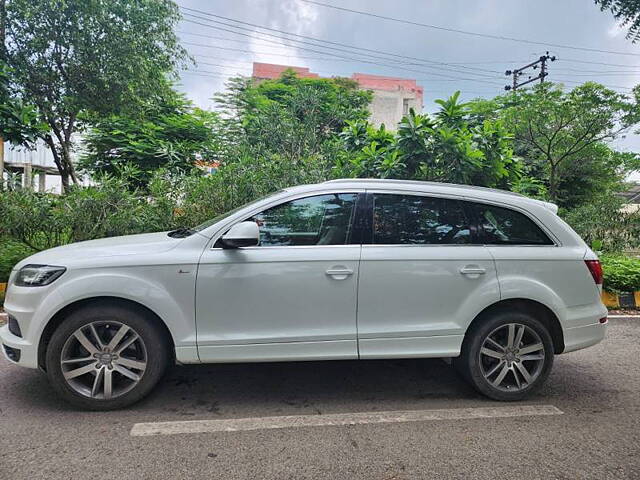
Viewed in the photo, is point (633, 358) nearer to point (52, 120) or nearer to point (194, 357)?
point (194, 357)

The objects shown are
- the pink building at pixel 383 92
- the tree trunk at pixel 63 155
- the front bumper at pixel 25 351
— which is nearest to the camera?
the front bumper at pixel 25 351

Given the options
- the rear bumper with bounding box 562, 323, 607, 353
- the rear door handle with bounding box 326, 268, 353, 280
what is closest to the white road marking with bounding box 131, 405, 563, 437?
the rear bumper with bounding box 562, 323, 607, 353

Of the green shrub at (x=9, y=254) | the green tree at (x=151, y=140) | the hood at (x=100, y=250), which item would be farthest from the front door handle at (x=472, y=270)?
the green tree at (x=151, y=140)

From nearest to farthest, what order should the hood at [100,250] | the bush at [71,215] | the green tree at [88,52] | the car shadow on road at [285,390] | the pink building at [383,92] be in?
the hood at [100,250], the car shadow on road at [285,390], the bush at [71,215], the green tree at [88,52], the pink building at [383,92]

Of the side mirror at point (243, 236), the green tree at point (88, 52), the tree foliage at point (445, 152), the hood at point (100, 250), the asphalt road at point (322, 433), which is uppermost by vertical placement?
the green tree at point (88, 52)

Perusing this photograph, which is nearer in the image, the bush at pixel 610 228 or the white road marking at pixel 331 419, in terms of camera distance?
the white road marking at pixel 331 419

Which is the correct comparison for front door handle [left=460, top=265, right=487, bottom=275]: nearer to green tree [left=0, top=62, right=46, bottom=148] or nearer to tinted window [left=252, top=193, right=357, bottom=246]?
tinted window [left=252, top=193, right=357, bottom=246]

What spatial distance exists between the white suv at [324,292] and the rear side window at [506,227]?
11 mm

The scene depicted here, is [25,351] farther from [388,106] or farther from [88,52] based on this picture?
[388,106]

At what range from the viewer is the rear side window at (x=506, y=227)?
3803 millimetres

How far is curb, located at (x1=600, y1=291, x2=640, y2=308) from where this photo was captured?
7418 mm

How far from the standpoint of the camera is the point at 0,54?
1221cm

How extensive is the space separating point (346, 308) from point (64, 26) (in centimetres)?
1233

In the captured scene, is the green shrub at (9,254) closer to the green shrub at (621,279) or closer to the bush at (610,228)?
the green shrub at (621,279)
